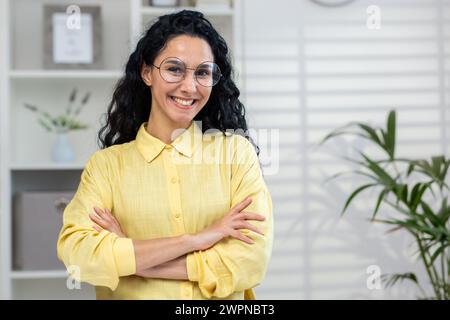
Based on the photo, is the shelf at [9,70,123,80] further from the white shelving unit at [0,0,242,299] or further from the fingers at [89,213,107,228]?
the fingers at [89,213,107,228]

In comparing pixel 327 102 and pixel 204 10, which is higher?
pixel 204 10

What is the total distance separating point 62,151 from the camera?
224 cm

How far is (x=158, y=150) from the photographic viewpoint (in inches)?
42.9

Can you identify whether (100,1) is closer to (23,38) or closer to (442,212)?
(23,38)

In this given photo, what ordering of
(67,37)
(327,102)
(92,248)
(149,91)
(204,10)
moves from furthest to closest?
(327,102) < (67,37) < (204,10) < (149,91) < (92,248)

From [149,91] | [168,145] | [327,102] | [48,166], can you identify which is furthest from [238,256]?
[327,102]

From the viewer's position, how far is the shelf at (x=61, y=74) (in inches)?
85.4

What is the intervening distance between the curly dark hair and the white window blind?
118cm

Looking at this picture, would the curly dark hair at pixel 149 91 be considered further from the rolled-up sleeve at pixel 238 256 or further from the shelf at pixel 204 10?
the shelf at pixel 204 10

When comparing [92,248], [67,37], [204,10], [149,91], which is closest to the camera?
[92,248]

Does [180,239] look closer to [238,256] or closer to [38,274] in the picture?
[238,256]

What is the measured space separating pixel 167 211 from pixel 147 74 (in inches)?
9.1

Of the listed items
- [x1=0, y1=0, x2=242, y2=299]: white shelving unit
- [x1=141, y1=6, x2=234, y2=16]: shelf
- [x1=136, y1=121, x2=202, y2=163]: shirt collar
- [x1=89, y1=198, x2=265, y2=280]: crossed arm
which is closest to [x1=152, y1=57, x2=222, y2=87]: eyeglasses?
[x1=136, y1=121, x2=202, y2=163]: shirt collar

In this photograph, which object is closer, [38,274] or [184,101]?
[184,101]
